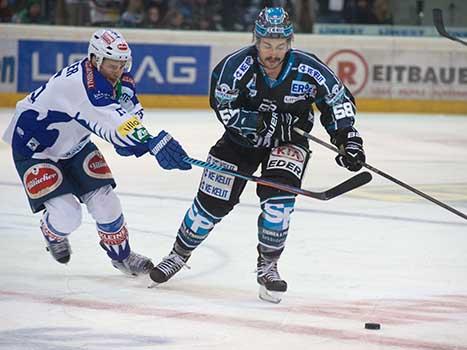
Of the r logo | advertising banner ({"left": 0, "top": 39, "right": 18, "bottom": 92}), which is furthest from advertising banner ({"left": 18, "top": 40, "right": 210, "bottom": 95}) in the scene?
the r logo

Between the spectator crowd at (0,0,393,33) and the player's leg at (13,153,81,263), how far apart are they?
921 cm

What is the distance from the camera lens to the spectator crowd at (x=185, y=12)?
14.6 meters

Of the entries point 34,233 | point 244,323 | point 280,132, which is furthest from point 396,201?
point 244,323

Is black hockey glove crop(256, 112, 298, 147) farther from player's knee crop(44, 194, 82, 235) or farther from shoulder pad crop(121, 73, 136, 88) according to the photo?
player's knee crop(44, 194, 82, 235)

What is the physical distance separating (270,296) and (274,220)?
0.31 metres

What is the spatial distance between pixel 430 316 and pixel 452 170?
5.31 meters

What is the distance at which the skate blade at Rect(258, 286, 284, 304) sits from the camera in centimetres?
509

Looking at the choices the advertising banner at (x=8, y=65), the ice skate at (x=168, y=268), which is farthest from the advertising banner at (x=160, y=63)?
the ice skate at (x=168, y=268)

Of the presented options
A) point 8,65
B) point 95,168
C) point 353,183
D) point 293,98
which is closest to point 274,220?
point 353,183

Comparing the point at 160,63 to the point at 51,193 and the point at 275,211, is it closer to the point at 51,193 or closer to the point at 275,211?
the point at 51,193

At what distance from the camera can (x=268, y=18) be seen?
16.7 feet

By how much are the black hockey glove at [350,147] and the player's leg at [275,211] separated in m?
0.17

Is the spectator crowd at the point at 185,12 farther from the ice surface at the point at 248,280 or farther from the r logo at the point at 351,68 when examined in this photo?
the ice surface at the point at 248,280

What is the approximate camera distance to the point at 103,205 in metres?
5.49
